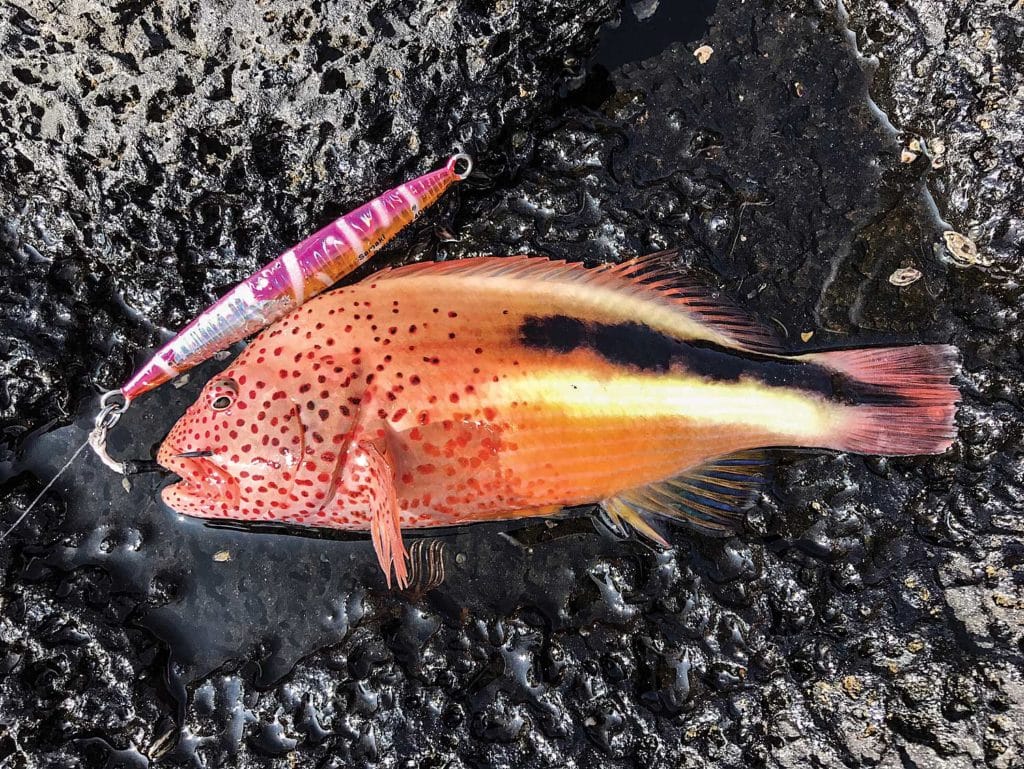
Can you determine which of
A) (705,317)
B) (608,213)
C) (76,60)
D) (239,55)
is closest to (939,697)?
(705,317)

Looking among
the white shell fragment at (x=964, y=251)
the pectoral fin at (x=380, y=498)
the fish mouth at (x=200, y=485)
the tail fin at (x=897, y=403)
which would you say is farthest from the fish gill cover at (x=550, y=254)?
the pectoral fin at (x=380, y=498)

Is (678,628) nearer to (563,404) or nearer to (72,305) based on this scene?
(563,404)

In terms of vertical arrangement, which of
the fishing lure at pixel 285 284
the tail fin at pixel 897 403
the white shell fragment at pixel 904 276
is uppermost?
the fishing lure at pixel 285 284

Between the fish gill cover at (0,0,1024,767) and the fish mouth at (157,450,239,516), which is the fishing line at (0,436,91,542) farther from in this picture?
the fish mouth at (157,450,239,516)

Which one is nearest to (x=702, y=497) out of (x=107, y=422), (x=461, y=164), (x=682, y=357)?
(x=682, y=357)

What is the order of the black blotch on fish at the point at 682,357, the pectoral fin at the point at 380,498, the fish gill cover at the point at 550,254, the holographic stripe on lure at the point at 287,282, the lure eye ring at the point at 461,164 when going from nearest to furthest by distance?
the pectoral fin at the point at 380,498 → the black blotch on fish at the point at 682,357 → the fish gill cover at the point at 550,254 → the holographic stripe on lure at the point at 287,282 → the lure eye ring at the point at 461,164

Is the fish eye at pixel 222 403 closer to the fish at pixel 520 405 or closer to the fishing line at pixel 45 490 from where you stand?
the fish at pixel 520 405

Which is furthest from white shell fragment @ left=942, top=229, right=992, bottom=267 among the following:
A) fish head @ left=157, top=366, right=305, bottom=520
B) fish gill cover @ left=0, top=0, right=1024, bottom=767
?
fish head @ left=157, top=366, right=305, bottom=520
